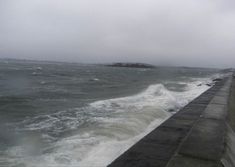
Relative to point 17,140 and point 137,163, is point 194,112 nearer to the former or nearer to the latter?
point 137,163

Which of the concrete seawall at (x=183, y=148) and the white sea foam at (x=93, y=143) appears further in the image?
the white sea foam at (x=93, y=143)

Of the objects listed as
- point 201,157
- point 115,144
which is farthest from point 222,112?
point 201,157

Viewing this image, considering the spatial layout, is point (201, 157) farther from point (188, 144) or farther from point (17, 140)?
point (17, 140)

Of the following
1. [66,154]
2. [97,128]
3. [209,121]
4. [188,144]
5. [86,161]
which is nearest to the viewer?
[188,144]

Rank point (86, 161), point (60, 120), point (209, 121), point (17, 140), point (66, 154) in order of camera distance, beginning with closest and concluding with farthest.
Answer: point (86, 161) → point (66, 154) → point (209, 121) → point (17, 140) → point (60, 120)

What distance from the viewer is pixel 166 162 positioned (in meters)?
3.88

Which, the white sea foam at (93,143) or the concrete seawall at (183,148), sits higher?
the concrete seawall at (183,148)

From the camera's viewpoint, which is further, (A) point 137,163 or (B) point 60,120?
(B) point 60,120

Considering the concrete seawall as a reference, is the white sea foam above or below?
below

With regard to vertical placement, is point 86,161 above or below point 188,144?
below

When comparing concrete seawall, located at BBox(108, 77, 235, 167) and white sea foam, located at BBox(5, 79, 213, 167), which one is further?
white sea foam, located at BBox(5, 79, 213, 167)

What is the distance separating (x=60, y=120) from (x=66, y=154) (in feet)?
15.7

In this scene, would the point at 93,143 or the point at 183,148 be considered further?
the point at 93,143

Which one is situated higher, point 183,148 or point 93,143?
point 183,148
